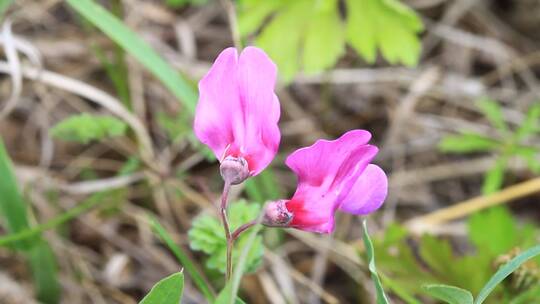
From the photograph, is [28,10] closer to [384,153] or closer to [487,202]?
[384,153]

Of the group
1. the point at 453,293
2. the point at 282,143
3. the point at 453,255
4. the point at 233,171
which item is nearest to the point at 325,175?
the point at 233,171

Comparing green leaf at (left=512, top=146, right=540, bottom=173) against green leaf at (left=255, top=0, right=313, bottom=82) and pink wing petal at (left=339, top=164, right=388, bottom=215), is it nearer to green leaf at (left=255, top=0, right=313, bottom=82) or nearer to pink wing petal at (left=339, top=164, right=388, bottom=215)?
green leaf at (left=255, top=0, right=313, bottom=82)

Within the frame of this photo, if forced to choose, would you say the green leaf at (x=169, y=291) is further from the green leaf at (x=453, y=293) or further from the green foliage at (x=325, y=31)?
the green foliage at (x=325, y=31)

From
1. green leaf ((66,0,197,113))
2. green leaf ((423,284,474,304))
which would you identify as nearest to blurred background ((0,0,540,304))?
green leaf ((66,0,197,113))

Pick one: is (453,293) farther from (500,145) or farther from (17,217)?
(500,145)

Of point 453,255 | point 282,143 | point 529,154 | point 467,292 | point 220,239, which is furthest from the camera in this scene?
point 282,143

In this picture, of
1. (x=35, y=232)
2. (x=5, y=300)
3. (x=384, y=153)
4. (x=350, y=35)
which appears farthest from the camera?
(x=384, y=153)

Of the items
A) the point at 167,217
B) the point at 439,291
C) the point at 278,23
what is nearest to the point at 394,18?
the point at 278,23
